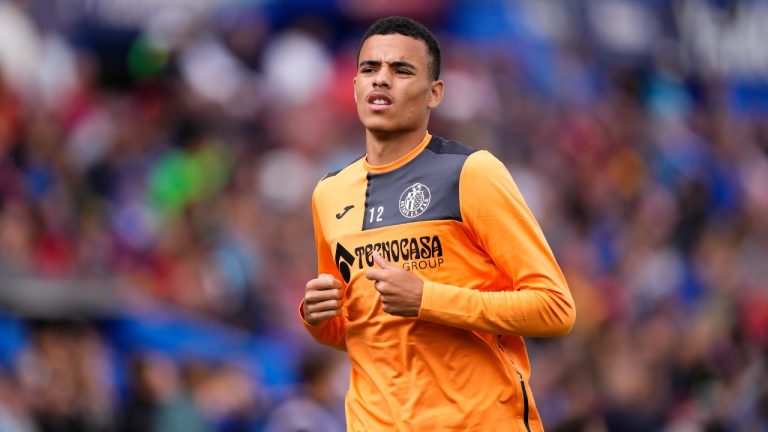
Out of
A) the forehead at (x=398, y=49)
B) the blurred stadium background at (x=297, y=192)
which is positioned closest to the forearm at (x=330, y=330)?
the forehead at (x=398, y=49)

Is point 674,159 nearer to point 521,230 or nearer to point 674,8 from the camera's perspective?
point 674,8

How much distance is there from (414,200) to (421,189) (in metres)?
0.05

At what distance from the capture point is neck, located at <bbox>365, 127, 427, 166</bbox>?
5.61m

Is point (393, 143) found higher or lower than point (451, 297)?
higher

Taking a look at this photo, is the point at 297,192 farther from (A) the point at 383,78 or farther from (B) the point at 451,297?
(B) the point at 451,297

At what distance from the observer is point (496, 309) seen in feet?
17.1

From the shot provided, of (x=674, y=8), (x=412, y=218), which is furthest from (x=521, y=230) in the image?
(x=674, y=8)

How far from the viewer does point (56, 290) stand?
10258 mm

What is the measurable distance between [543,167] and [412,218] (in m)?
9.54

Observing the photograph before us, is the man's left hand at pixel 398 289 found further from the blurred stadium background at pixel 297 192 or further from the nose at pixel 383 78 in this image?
the blurred stadium background at pixel 297 192

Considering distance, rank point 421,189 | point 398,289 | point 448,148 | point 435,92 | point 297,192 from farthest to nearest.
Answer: point 297,192 → point 435,92 → point 448,148 → point 421,189 → point 398,289

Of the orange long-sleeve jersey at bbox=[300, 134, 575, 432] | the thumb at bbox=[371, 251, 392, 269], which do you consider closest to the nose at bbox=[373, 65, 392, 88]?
the orange long-sleeve jersey at bbox=[300, 134, 575, 432]

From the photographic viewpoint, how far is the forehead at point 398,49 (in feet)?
18.0

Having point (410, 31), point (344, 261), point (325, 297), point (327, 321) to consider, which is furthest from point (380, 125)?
point (327, 321)
